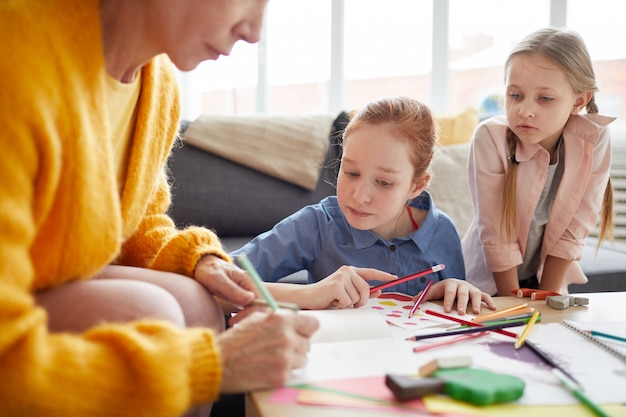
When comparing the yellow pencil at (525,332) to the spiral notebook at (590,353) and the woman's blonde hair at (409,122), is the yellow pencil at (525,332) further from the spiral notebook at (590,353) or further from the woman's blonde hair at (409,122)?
the woman's blonde hair at (409,122)

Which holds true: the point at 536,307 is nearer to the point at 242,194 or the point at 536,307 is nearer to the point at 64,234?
the point at 64,234

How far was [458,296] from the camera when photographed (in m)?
1.25

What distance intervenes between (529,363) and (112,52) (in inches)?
29.8

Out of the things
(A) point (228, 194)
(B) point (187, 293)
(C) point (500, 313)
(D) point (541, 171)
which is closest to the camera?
(B) point (187, 293)

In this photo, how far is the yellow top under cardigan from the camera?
672 millimetres

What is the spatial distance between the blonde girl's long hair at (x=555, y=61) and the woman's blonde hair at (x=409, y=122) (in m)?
0.33

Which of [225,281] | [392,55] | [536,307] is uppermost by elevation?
[392,55]

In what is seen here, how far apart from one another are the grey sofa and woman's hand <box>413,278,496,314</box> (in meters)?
1.25

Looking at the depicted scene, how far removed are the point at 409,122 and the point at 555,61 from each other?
0.48 m

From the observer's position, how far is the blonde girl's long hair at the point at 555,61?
67.2 inches

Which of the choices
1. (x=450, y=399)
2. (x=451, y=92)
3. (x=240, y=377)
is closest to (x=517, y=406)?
(x=450, y=399)

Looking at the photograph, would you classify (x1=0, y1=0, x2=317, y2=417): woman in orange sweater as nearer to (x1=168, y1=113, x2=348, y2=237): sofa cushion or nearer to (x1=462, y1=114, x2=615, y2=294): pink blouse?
(x1=462, y1=114, x2=615, y2=294): pink blouse

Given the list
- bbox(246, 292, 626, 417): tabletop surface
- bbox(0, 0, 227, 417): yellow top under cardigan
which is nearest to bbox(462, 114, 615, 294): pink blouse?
bbox(246, 292, 626, 417): tabletop surface

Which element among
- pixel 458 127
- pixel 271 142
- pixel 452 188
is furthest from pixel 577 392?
pixel 458 127
